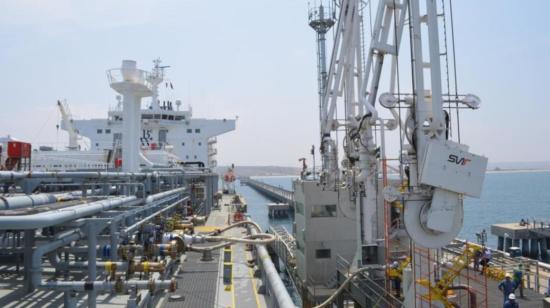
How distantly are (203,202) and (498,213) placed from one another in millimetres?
61811

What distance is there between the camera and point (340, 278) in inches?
800

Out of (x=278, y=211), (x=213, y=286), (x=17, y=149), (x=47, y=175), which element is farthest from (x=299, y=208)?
(x=278, y=211)

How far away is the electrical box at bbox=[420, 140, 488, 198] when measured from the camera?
9406 millimetres

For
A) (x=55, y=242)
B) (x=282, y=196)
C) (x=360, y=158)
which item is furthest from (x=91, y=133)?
(x=282, y=196)

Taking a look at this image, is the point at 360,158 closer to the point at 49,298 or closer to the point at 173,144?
the point at 49,298

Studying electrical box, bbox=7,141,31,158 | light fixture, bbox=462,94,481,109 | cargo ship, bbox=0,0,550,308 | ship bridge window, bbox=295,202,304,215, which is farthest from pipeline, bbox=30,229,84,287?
ship bridge window, bbox=295,202,304,215

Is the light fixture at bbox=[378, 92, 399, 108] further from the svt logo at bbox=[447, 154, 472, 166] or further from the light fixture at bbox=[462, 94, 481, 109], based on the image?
the svt logo at bbox=[447, 154, 472, 166]

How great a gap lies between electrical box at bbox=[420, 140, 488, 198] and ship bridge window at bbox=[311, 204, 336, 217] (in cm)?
1407

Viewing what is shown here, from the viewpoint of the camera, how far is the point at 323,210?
77.2ft

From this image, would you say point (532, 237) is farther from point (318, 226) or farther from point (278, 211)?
point (278, 211)

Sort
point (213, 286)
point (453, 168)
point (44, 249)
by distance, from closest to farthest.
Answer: point (44, 249)
point (453, 168)
point (213, 286)

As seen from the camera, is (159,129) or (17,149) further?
(159,129)

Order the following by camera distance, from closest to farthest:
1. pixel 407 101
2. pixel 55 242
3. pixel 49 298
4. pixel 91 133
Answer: pixel 55 242 < pixel 49 298 < pixel 407 101 < pixel 91 133

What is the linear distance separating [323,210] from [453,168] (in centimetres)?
1433
